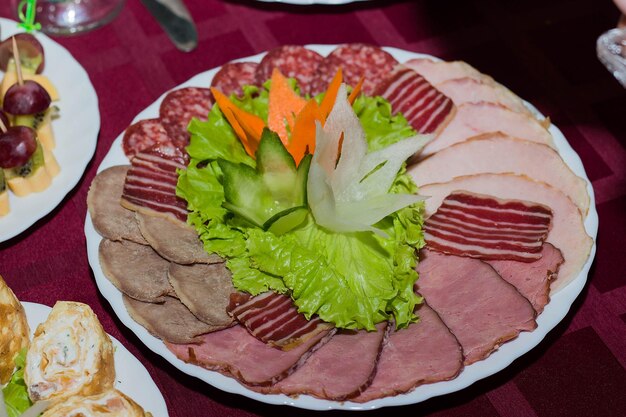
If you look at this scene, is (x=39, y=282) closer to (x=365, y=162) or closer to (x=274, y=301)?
(x=274, y=301)

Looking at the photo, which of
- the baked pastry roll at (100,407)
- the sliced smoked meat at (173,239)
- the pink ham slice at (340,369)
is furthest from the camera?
the sliced smoked meat at (173,239)

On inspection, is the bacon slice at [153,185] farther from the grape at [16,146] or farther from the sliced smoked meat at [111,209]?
the grape at [16,146]

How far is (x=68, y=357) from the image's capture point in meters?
1.98

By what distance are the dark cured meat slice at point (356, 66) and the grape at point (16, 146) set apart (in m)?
0.90

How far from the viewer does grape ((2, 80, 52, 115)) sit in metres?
2.55

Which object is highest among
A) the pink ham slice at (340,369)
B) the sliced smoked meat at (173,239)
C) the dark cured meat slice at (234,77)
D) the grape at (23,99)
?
the grape at (23,99)

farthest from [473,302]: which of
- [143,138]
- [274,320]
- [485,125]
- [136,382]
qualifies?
[143,138]

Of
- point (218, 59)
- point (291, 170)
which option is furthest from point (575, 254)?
point (218, 59)

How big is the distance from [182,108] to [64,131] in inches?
15.3

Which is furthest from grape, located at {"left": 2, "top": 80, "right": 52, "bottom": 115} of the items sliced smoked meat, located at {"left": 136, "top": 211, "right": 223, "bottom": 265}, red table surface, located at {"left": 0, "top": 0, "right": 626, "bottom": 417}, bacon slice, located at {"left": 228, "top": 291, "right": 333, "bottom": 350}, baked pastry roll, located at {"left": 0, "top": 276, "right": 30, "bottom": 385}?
bacon slice, located at {"left": 228, "top": 291, "right": 333, "bottom": 350}

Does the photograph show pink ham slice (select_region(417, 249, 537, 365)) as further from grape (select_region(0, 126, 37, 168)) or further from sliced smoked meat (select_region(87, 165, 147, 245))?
grape (select_region(0, 126, 37, 168))

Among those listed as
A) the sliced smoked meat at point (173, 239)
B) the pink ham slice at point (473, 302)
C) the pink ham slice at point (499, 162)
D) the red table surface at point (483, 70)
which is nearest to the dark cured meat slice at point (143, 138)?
the red table surface at point (483, 70)

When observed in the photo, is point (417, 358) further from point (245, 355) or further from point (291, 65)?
point (291, 65)

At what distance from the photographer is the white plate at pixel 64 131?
2480 millimetres
